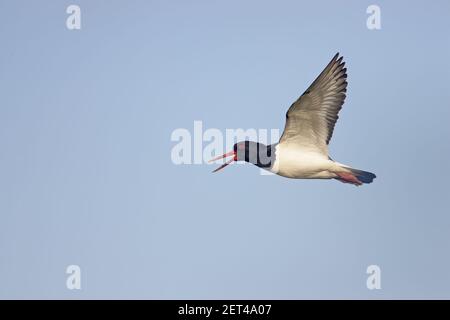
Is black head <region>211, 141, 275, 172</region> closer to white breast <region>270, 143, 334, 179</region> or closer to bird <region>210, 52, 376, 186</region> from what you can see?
bird <region>210, 52, 376, 186</region>

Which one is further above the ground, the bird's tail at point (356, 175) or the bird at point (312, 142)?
the bird at point (312, 142)

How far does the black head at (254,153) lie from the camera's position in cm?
1143

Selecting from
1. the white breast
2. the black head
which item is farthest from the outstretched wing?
the black head

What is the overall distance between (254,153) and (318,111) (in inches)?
46.0

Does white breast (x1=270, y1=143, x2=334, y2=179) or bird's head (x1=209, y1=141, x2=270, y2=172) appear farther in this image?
bird's head (x1=209, y1=141, x2=270, y2=172)

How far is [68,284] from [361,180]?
18.6ft

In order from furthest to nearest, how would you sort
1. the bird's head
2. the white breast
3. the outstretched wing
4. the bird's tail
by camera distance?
the bird's head, the white breast, the bird's tail, the outstretched wing

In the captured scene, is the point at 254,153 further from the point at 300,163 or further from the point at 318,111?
the point at 318,111

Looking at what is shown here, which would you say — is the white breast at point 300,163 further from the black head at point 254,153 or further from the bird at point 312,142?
the black head at point 254,153

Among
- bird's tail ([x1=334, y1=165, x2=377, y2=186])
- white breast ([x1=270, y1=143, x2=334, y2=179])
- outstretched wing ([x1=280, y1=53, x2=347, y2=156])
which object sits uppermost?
outstretched wing ([x1=280, y1=53, x2=347, y2=156])

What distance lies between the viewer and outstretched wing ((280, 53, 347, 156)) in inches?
431

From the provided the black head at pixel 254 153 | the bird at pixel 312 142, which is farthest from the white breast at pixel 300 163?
the black head at pixel 254 153
